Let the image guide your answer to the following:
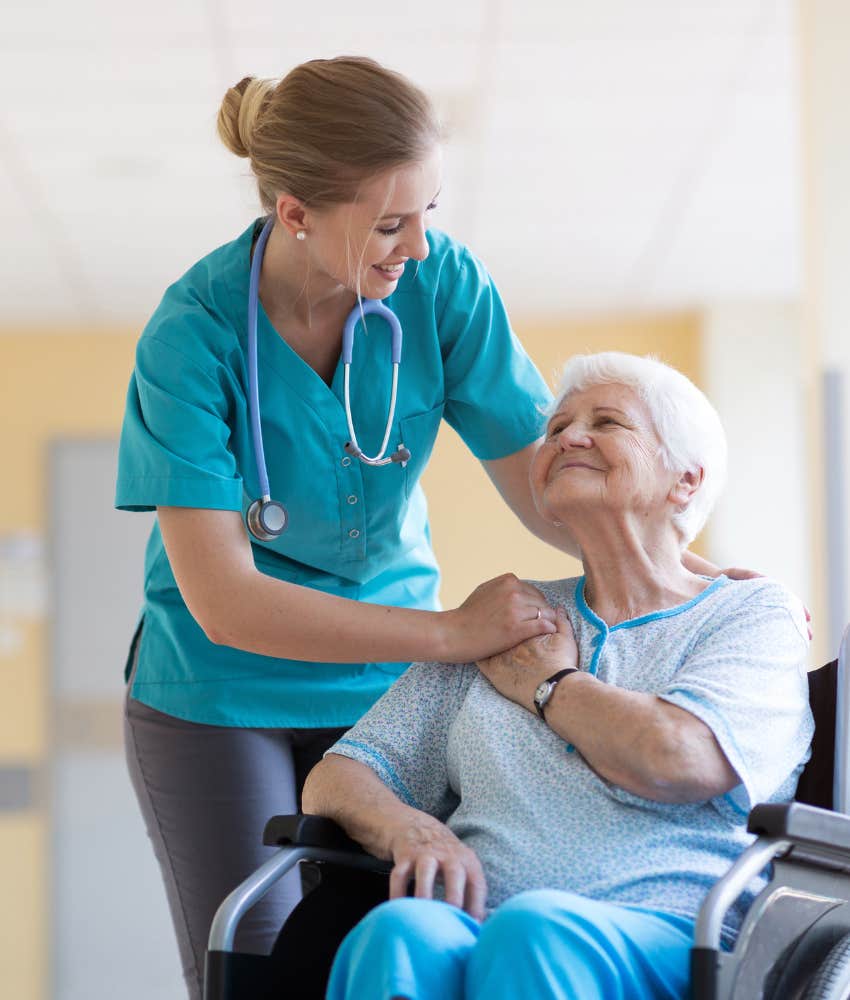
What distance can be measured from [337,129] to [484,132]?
2.60 m

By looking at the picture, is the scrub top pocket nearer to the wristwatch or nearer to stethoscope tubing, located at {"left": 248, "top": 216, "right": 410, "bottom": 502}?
stethoscope tubing, located at {"left": 248, "top": 216, "right": 410, "bottom": 502}

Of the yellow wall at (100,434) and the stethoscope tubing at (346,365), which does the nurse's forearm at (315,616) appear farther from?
the yellow wall at (100,434)

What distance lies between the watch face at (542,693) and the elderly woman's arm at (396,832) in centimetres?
17

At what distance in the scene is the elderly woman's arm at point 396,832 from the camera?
1.37m

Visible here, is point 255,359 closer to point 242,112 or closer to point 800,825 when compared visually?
point 242,112

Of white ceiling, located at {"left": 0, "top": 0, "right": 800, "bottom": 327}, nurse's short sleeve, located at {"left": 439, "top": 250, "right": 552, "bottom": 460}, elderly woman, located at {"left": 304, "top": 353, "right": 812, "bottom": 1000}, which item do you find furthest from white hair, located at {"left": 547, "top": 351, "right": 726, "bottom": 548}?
white ceiling, located at {"left": 0, "top": 0, "right": 800, "bottom": 327}

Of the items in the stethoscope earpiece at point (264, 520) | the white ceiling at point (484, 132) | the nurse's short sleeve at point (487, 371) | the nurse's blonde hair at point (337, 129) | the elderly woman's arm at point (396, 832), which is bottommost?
the elderly woman's arm at point (396, 832)

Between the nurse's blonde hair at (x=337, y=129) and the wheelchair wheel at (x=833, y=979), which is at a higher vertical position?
the nurse's blonde hair at (x=337, y=129)

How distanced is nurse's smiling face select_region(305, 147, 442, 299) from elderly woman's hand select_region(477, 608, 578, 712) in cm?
45

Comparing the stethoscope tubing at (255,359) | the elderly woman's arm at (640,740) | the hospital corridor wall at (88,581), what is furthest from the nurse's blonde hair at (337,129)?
the hospital corridor wall at (88,581)

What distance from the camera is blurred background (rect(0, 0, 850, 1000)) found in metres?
3.29

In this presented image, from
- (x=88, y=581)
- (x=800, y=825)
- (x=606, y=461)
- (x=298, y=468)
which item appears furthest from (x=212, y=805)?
(x=88, y=581)

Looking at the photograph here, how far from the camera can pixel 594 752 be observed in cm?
142

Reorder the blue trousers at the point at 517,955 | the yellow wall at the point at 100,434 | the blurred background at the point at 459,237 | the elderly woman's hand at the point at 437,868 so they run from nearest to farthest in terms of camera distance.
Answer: the blue trousers at the point at 517,955, the elderly woman's hand at the point at 437,868, the blurred background at the point at 459,237, the yellow wall at the point at 100,434
